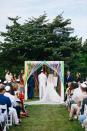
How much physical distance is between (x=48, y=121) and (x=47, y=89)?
35.6 ft

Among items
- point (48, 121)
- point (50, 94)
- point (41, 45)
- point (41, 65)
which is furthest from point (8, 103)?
point (41, 45)

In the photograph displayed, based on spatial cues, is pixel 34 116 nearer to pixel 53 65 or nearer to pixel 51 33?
pixel 53 65

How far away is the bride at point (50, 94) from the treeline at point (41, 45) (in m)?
17.6

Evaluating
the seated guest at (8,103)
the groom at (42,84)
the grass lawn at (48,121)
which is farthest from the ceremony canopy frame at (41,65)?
the seated guest at (8,103)

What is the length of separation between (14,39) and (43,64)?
20495 millimetres

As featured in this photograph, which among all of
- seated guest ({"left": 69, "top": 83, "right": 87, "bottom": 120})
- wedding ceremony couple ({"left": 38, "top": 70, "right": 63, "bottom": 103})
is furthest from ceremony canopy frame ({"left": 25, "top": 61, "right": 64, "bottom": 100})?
seated guest ({"left": 69, "top": 83, "right": 87, "bottom": 120})

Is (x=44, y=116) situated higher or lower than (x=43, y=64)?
lower

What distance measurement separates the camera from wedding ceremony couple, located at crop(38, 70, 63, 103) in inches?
1247

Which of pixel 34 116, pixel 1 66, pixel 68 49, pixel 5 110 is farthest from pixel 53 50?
pixel 5 110

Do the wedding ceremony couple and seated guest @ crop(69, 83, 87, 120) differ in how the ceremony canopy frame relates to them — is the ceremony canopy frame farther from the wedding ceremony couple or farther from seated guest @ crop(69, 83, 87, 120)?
seated guest @ crop(69, 83, 87, 120)

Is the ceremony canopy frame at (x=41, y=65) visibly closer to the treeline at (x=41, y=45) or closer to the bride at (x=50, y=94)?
the bride at (x=50, y=94)

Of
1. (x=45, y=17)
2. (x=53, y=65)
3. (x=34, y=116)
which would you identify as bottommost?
(x=34, y=116)

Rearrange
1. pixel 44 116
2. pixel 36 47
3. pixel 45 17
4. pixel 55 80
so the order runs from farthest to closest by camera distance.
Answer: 1. pixel 45 17
2. pixel 36 47
3. pixel 55 80
4. pixel 44 116

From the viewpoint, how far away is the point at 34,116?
23188 millimetres
